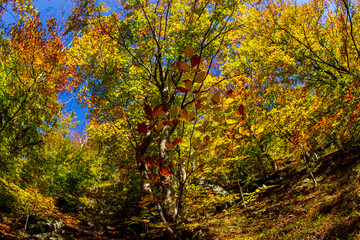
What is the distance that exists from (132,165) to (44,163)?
3986 millimetres

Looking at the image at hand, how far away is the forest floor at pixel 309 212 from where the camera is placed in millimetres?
3408

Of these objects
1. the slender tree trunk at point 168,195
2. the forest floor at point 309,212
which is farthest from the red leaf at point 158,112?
the forest floor at point 309,212

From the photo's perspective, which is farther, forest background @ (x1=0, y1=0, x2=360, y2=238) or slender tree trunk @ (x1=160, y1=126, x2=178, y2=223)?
forest background @ (x1=0, y1=0, x2=360, y2=238)

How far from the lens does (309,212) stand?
4402 mm

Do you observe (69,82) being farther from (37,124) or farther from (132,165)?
(132,165)

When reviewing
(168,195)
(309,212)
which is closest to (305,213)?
(309,212)

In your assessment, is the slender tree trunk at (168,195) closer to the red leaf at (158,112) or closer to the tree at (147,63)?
the tree at (147,63)

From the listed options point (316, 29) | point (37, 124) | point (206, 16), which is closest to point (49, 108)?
point (37, 124)

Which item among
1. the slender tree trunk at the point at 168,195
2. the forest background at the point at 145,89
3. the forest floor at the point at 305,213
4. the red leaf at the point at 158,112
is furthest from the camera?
the forest background at the point at 145,89

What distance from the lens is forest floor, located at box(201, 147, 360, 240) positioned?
3.41m

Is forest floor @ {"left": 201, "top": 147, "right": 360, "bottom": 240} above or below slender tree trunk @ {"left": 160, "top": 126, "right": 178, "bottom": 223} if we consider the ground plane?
below

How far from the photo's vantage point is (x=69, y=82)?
8930 millimetres

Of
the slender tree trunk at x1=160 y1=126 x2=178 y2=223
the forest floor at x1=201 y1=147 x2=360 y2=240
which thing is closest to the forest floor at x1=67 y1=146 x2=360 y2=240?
the forest floor at x1=201 y1=147 x2=360 y2=240

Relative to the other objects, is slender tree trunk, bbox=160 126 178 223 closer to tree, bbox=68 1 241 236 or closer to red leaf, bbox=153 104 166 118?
tree, bbox=68 1 241 236
